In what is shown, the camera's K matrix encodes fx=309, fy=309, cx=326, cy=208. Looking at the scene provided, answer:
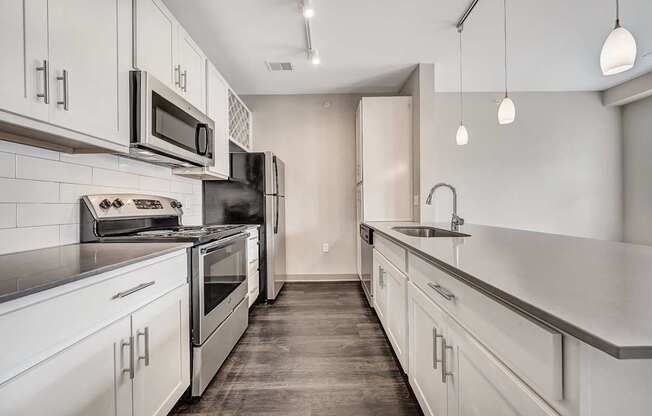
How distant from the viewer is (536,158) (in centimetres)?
437

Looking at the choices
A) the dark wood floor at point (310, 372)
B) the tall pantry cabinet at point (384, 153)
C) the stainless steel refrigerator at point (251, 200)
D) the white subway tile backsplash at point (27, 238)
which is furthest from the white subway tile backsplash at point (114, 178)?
the tall pantry cabinet at point (384, 153)

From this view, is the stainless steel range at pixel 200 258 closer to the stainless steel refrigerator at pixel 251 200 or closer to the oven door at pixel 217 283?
the oven door at pixel 217 283

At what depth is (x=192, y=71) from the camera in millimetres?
2305

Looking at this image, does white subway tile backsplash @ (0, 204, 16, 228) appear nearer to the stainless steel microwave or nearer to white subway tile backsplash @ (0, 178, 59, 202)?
white subway tile backsplash @ (0, 178, 59, 202)

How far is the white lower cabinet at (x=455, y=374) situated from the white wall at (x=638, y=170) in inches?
180

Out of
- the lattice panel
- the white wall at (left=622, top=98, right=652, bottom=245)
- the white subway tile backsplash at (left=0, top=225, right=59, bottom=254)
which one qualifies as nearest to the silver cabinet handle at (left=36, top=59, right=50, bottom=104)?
the white subway tile backsplash at (left=0, top=225, right=59, bottom=254)

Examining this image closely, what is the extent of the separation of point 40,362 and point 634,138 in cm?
617

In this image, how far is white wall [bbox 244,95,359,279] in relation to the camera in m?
4.38

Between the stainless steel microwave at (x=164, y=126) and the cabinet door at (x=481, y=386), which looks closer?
the cabinet door at (x=481, y=386)

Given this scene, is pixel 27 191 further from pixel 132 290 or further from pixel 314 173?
pixel 314 173

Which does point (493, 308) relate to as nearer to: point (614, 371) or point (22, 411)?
point (614, 371)

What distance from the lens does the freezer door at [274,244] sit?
337 cm

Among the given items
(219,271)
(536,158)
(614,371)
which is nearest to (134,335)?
(219,271)

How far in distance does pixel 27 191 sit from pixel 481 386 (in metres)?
1.92
